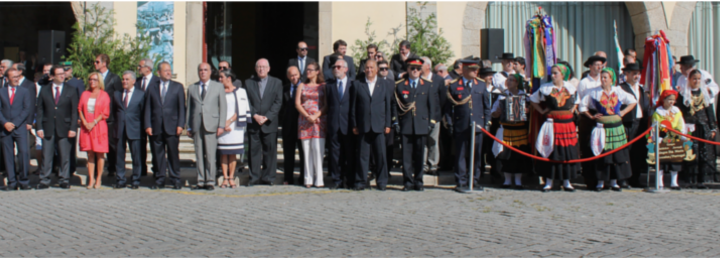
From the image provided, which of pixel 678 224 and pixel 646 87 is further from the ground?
pixel 646 87

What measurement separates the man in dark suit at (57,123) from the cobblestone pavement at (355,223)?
1.85 feet

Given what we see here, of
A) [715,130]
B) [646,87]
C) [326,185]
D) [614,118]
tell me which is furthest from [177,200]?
[715,130]

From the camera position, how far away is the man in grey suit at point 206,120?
9773mm

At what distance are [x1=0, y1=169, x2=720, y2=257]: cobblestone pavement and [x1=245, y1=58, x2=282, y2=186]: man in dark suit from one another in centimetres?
68

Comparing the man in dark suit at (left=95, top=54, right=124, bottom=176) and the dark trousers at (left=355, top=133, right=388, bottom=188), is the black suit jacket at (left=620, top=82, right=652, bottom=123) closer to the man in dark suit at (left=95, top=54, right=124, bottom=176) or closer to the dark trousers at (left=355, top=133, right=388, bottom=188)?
the dark trousers at (left=355, top=133, right=388, bottom=188)

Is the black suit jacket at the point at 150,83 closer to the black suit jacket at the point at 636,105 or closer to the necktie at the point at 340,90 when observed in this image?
the necktie at the point at 340,90

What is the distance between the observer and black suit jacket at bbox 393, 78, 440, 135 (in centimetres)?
960

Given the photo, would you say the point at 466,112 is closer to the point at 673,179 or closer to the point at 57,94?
the point at 673,179

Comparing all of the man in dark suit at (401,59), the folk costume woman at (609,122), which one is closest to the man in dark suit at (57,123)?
the man in dark suit at (401,59)

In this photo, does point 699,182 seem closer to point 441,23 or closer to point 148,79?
point 441,23

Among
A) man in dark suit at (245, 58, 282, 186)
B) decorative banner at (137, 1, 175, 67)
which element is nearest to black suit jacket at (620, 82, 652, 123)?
man in dark suit at (245, 58, 282, 186)

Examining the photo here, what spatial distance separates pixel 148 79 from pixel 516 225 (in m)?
5.96

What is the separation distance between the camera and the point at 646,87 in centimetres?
1024

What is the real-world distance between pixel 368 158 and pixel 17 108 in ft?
15.8
